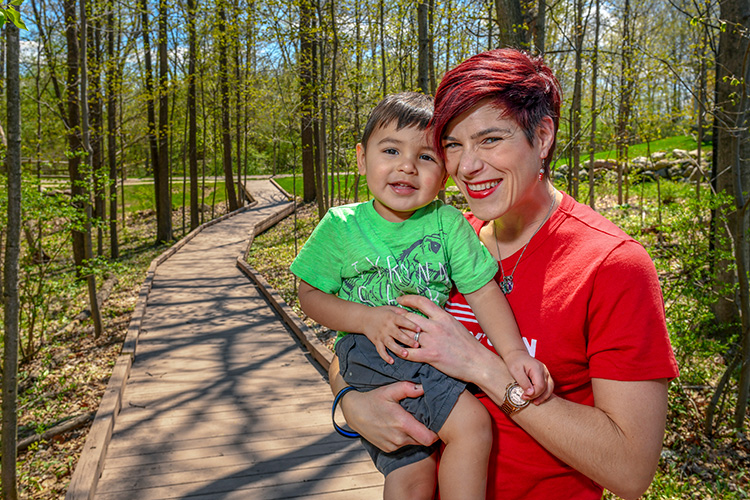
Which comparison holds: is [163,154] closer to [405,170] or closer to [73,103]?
[73,103]

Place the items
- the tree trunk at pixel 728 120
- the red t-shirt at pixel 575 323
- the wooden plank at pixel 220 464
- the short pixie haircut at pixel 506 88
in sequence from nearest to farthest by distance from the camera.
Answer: the red t-shirt at pixel 575 323
the short pixie haircut at pixel 506 88
the wooden plank at pixel 220 464
the tree trunk at pixel 728 120

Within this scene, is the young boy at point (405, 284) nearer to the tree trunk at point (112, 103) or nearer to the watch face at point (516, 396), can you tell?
the watch face at point (516, 396)

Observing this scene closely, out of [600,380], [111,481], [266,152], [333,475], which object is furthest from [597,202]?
[266,152]

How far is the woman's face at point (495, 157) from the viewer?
1.39m

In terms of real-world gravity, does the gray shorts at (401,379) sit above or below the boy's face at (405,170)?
below

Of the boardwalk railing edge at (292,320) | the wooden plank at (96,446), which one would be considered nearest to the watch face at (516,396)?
the wooden plank at (96,446)

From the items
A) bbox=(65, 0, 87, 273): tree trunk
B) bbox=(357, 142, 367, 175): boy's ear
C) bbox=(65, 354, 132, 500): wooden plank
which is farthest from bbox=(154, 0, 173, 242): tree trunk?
bbox=(357, 142, 367, 175): boy's ear

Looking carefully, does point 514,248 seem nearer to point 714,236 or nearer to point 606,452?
point 606,452

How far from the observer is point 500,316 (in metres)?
1.41

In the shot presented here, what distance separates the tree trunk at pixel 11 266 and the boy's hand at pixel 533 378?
3.85 m

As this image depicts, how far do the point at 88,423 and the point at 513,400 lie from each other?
5472 millimetres

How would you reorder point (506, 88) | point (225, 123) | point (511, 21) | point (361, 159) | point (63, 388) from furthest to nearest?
point (225, 123)
point (63, 388)
point (511, 21)
point (361, 159)
point (506, 88)

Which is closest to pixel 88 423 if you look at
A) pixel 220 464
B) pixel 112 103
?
pixel 220 464

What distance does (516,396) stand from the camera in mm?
1292
